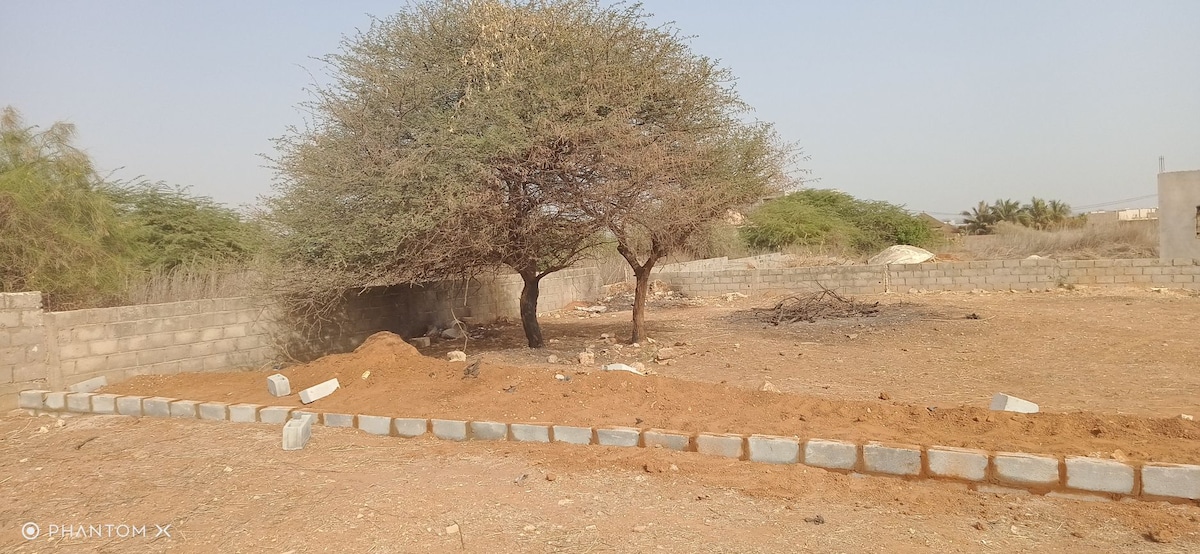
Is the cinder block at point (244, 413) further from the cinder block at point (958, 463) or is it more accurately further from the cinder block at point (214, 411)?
the cinder block at point (958, 463)

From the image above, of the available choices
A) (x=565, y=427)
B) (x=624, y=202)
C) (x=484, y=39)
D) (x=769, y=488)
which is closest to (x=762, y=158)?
(x=624, y=202)

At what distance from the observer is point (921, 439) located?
4980 millimetres

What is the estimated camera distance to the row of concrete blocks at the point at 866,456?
13.6 feet

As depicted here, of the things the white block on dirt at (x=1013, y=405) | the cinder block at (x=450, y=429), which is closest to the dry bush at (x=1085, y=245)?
the white block on dirt at (x=1013, y=405)

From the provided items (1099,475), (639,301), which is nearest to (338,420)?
(1099,475)

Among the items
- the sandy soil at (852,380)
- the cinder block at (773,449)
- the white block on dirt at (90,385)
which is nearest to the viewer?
the cinder block at (773,449)

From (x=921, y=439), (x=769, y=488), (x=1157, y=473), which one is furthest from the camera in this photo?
(x=921, y=439)

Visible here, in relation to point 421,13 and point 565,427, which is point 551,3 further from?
point 565,427

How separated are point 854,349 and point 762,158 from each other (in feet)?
10.0

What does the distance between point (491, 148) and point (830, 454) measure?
19.3 ft

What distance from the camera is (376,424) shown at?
251 inches

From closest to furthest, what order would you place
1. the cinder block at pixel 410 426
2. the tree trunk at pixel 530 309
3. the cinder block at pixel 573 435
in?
the cinder block at pixel 573 435 < the cinder block at pixel 410 426 < the tree trunk at pixel 530 309

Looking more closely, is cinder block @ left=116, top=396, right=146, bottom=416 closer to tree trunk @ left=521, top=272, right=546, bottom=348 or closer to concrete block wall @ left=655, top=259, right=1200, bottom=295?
tree trunk @ left=521, top=272, right=546, bottom=348

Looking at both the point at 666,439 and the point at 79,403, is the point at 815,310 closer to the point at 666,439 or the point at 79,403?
the point at 666,439
